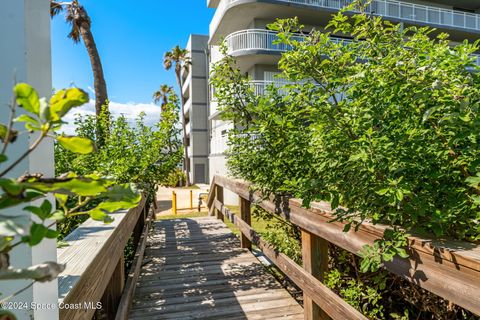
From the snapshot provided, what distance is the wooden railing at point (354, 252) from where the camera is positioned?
102cm

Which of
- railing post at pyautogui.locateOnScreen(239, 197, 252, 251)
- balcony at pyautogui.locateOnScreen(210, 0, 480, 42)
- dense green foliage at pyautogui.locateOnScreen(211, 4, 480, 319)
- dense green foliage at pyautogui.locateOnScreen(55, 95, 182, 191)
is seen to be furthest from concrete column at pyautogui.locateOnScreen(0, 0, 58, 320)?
balcony at pyautogui.locateOnScreen(210, 0, 480, 42)

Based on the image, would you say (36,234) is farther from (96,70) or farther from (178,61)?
(178,61)

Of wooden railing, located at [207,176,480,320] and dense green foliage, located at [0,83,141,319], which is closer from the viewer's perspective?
dense green foliage, located at [0,83,141,319]

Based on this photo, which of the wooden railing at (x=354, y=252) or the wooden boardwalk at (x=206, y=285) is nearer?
the wooden railing at (x=354, y=252)

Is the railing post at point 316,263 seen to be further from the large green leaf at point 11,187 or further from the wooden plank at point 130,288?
the large green leaf at point 11,187

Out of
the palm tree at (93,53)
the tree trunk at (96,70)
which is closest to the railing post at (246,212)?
the palm tree at (93,53)

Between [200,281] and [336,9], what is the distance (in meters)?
11.6

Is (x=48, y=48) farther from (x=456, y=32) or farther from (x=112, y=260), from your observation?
(x=456, y=32)

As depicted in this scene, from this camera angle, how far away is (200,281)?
303 centimetres

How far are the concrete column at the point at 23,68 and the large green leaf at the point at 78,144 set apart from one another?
0.33 m

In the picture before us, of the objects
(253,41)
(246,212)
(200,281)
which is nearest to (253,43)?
(253,41)

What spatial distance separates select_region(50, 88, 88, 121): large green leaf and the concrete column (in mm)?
340

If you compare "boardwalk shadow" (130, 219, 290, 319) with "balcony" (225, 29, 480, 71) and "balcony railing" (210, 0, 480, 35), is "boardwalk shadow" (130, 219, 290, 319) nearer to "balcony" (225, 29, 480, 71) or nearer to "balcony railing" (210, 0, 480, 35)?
"balcony" (225, 29, 480, 71)

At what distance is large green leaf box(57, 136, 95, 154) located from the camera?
38 centimetres
